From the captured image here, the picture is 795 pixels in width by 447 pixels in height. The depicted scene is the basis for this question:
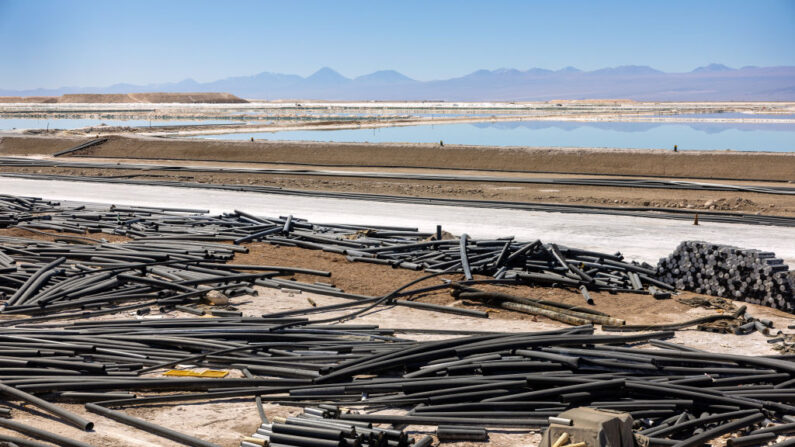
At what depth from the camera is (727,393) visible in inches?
314

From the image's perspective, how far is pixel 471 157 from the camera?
126 feet

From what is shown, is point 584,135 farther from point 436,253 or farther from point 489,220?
point 436,253

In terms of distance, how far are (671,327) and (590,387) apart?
3921mm

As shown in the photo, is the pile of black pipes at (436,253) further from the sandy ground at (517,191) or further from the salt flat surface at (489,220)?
the sandy ground at (517,191)

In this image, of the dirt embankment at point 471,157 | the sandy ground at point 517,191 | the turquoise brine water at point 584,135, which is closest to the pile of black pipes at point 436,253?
the sandy ground at point 517,191

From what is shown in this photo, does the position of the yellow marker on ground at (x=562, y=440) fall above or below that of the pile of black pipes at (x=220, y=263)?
above

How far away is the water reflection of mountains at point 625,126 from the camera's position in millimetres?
65062

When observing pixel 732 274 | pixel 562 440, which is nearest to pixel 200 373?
pixel 562 440

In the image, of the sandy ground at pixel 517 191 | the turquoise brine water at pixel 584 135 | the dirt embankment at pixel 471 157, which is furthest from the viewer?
the turquoise brine water at pixel 584 135

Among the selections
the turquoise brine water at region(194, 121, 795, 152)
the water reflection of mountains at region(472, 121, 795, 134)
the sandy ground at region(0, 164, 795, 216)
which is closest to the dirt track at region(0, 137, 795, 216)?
the sandy ground at region(0, 164, 795, 216)

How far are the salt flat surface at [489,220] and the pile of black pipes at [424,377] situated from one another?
900 cm

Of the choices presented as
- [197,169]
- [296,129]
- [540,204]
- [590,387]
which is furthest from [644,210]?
[296,129]

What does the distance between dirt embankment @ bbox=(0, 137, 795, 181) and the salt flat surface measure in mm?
11573

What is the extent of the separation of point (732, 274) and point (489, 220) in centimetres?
1011
